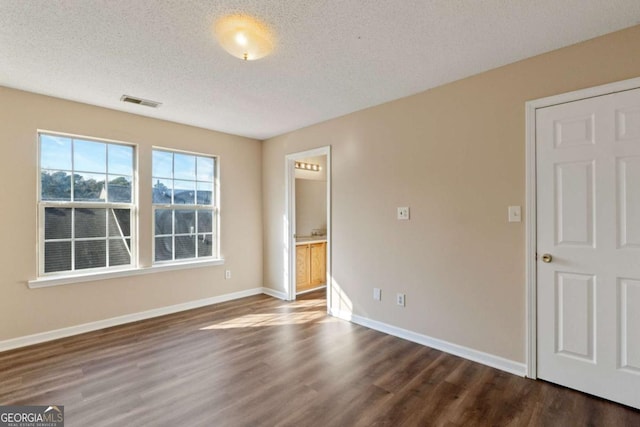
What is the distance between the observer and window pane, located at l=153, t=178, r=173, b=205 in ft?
13.0

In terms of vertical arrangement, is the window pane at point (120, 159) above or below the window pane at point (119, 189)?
above

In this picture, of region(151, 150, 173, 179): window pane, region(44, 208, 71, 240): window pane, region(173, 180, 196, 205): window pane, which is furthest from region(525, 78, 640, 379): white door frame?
region(44, 208, 71, 240): window pane

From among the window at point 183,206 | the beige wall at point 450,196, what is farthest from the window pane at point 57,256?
the beige wall at point 450,196

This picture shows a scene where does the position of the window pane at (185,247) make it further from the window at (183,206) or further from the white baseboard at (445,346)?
the white baseboard at (445,346)

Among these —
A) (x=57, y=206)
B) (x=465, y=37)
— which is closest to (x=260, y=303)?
(x=57, y=206)

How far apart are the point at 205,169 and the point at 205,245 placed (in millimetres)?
1103

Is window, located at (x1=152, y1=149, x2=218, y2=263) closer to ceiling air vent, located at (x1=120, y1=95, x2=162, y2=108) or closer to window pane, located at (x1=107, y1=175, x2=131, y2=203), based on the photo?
window pane, located at (x1=107, y1=175, x2=131, y2=203)

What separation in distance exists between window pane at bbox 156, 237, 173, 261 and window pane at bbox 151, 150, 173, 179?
834mm

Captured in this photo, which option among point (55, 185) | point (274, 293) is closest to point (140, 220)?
point (55, 185)

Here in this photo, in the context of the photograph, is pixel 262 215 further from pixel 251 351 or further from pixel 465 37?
pixel 465 37

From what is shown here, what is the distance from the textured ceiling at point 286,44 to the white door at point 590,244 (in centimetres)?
64

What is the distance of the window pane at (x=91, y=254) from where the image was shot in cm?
338

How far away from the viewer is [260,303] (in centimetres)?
444

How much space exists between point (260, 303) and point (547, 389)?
3.34m
